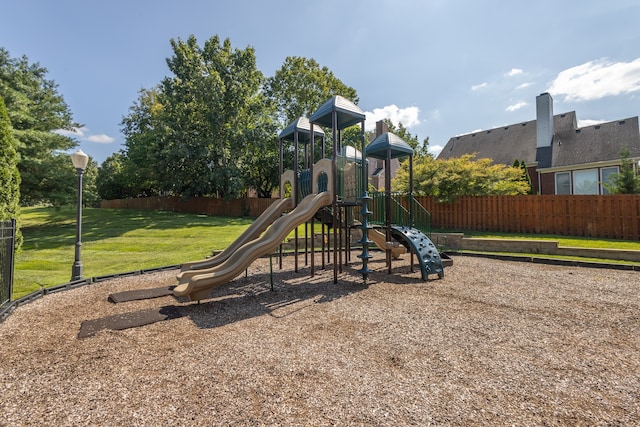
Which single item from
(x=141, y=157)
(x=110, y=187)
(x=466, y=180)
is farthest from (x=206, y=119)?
(x=110, y=187)

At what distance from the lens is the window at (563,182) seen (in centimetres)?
2294

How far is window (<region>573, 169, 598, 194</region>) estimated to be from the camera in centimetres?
2159

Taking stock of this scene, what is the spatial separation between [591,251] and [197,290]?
11.6 metres

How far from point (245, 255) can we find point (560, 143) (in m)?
28.8

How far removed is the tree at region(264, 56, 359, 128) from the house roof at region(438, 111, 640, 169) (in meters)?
14.4

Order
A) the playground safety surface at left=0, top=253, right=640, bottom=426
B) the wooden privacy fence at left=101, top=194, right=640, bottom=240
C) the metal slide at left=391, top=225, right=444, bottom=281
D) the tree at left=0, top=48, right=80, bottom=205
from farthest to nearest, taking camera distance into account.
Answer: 1. the tree at left=0, top=48, right=80, bottom=205
2. the wooden privacy fence at left=101, top=194, right=640, bottom=240
3. the metal slide at left=391, top=225, right=444, bottom=281
4. the playground safety surface at left=0, top=253, right=640, bottom=426

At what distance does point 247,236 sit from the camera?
24.7ft

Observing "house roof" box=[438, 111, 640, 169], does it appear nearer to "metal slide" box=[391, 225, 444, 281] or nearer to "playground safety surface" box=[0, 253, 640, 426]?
"metal slide" box=[391, 225, 444, 281]

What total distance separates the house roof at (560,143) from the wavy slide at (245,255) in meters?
22.2

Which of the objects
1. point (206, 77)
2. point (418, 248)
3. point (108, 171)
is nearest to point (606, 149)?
point (418, 248)

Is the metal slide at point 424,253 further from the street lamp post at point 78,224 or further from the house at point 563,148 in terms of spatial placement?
the house at point 563,148

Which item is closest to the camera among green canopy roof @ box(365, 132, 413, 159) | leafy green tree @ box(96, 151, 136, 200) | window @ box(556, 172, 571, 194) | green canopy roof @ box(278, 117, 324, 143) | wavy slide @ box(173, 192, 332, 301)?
wavy slide @ box(173, 192, 332, 301)

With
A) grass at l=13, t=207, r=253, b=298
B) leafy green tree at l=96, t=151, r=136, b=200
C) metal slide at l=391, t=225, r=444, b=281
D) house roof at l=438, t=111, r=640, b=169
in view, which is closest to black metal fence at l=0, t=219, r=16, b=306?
grass at l=13, t=207, r=253, b=298

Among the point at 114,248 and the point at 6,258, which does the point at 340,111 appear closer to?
the point at 6,258
